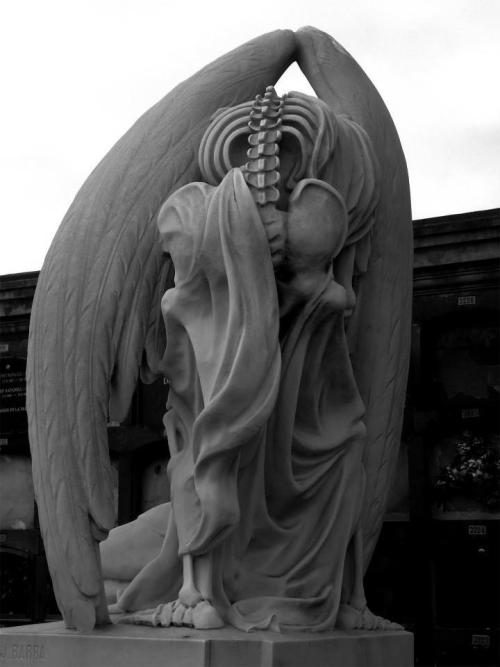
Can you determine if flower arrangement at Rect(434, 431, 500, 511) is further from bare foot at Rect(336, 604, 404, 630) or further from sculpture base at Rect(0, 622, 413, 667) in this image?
sculpture base at Rect(0, 622, 413, 667)

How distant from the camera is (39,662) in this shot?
3867 mm

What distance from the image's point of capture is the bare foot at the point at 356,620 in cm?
429

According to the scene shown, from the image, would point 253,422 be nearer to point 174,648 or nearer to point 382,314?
point 174,648

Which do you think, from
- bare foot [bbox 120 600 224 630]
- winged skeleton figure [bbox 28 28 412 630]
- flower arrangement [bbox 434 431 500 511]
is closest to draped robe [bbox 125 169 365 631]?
winged skeleton figure [bbox 28 28 412 630]

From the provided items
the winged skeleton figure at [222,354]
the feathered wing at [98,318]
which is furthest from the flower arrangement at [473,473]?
the feathered wing at [98,318]

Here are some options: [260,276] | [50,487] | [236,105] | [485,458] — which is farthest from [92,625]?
[485,458]

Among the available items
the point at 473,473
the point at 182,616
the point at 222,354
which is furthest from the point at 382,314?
the point at 473,473

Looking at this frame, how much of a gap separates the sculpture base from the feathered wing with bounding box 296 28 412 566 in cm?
83

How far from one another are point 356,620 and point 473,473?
337 cm

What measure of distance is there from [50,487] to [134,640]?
658mm

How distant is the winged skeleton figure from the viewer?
13.1 ft

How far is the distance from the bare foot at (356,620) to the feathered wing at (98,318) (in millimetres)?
977

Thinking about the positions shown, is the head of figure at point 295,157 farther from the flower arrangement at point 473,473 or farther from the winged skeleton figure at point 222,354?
the flower arrangement at point 473,473

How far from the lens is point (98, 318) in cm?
422
